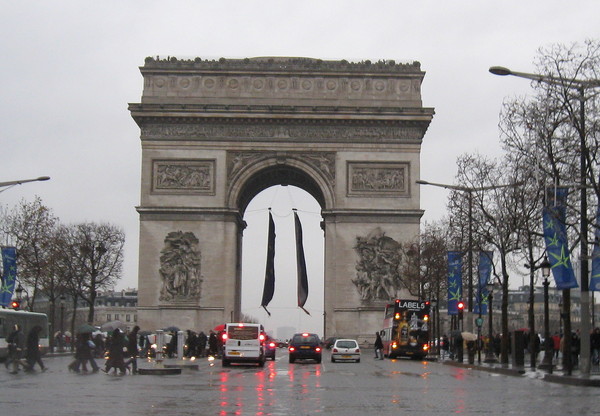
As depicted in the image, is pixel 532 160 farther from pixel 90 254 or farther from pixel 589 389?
pixel 90 254

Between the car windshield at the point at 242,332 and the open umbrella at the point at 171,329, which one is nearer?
the car windshield at the point at 242,332

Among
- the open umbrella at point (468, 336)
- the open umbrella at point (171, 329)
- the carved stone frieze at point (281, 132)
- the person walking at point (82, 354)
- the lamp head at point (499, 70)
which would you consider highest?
the carved stone frieze at point (281, 132)

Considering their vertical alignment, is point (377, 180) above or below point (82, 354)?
above

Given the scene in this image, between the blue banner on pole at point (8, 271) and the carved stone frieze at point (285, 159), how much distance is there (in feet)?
63.0

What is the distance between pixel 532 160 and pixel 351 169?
1241 inches

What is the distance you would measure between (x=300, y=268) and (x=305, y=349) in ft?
85.3

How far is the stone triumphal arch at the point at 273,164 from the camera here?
67188mm

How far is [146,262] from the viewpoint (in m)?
67.1

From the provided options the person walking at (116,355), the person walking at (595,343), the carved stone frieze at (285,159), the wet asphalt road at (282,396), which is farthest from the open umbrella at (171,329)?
the wet asphalt road at (282,396)

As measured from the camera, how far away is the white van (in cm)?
4441

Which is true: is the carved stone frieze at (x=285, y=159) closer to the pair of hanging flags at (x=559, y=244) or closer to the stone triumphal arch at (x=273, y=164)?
the stone triumphal arch at (x=273, y=164)

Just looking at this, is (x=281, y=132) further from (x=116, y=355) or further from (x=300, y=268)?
(x=116, y=355)

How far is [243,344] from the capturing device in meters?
44.8

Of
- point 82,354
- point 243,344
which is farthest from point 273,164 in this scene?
point 82,354
